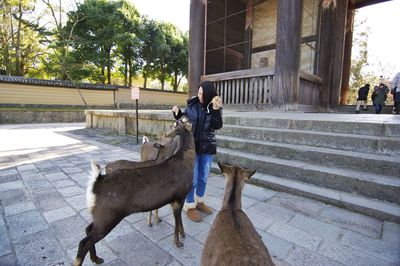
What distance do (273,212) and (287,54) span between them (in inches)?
225

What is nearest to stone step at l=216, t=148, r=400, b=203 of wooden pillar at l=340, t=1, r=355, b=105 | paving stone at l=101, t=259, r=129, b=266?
paving stone at l=101, t=259, r=129, b=266

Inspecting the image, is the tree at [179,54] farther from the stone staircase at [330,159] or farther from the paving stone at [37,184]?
the paving stone at [37,184]

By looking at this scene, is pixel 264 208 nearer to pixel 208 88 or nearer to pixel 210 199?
pixel 210 199

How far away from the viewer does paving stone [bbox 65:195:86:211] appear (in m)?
3.04

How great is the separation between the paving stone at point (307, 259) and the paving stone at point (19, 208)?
3206mm

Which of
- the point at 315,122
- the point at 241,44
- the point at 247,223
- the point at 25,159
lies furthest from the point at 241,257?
the point at 241,44

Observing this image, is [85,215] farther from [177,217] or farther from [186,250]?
[186,250]

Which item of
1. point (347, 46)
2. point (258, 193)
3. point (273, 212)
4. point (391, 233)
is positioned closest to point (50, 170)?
point (258, 193)

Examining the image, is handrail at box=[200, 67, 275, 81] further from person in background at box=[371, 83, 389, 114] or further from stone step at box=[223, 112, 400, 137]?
person in background at box=[371, 83, 389, 114]

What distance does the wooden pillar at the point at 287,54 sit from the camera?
22.7 ft

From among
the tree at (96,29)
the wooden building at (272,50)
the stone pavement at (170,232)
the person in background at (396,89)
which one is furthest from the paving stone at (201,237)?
the tree at (96,29)

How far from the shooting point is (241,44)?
13781 mm

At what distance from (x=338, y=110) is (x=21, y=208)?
38.7 ft

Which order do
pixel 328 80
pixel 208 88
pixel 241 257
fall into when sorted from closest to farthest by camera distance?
pixel 241 257, pixel 208 88, pixel 328 80
